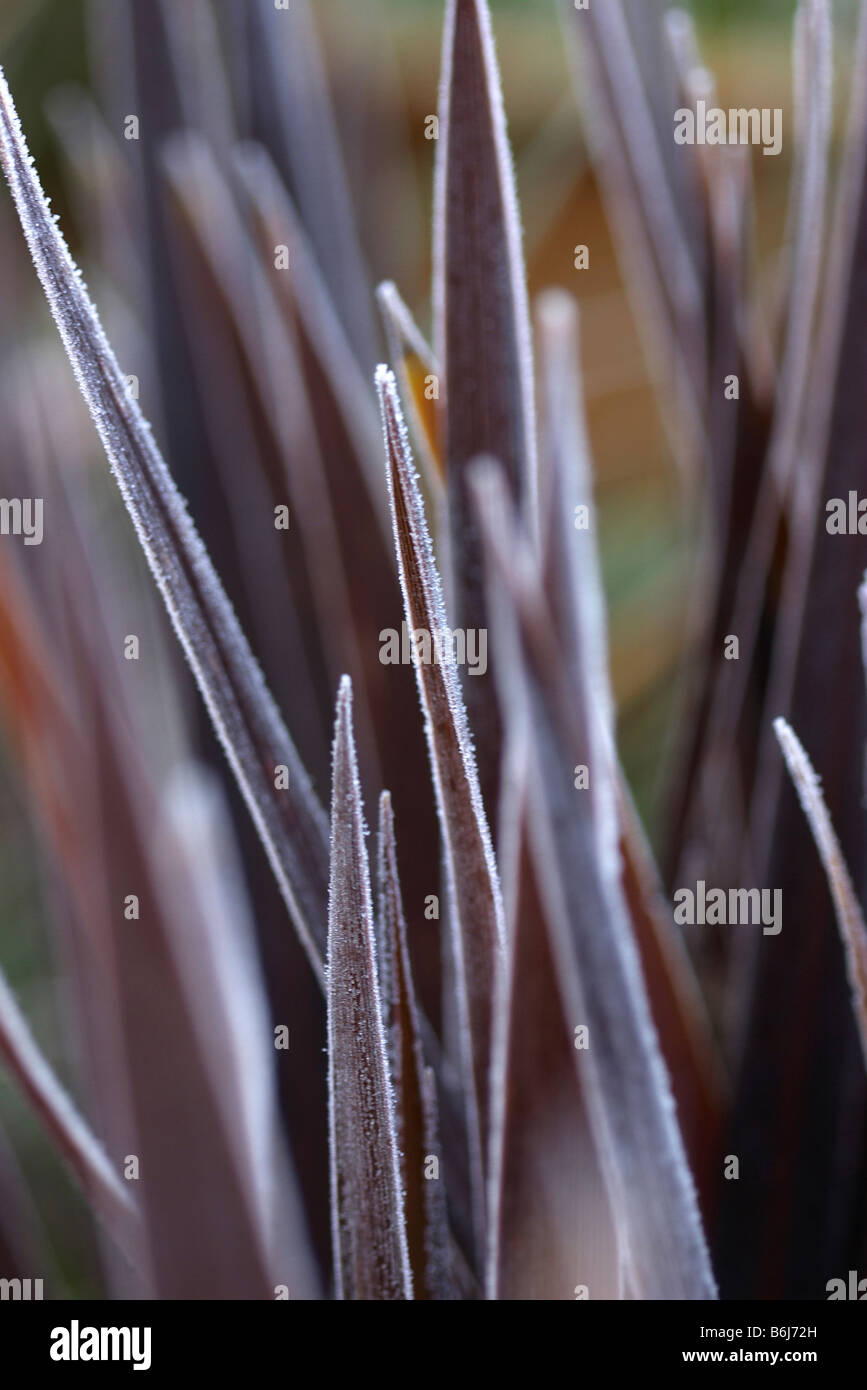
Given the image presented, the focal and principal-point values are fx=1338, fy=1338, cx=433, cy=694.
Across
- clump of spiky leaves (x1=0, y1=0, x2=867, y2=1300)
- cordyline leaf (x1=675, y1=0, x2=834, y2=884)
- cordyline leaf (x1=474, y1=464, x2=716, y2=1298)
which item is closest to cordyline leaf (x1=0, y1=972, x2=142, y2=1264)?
clump of spiky leaves (x1=0, y1=0, x2=867, y2=1300)

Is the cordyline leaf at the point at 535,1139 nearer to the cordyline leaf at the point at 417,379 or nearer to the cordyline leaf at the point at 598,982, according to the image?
the cordyline leaf at the point at 598,982

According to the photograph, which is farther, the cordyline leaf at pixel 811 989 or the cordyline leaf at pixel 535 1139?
the cordyline leaf at pixel 811 989

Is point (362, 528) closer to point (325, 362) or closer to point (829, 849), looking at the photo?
point (325, 362)

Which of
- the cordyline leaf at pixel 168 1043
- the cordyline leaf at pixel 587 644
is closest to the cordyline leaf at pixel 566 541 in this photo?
the cordyline leaf at pixel 587 644

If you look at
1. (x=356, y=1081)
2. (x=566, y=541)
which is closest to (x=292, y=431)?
(x=566, y=541)

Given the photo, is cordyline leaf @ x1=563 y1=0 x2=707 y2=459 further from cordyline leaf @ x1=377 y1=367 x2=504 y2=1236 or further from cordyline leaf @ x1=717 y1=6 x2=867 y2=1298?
cordyline leaf @ x1=377 y1=367 x2=504 y2=1236

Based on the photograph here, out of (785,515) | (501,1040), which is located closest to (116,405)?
(501,1040)

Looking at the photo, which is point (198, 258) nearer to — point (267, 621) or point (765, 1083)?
point (267, 621)
